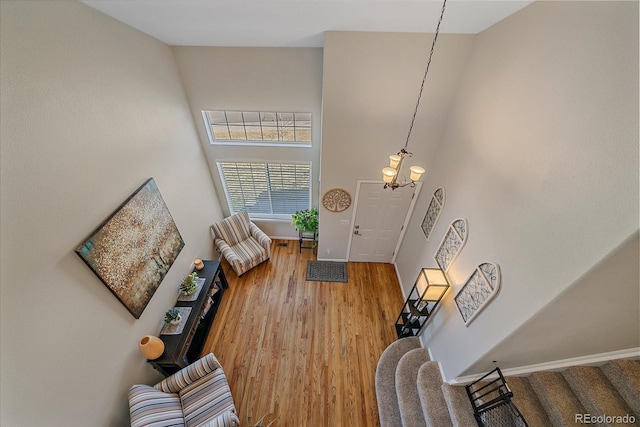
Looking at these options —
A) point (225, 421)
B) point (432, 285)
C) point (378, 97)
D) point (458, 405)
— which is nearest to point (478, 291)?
point (432, 285)

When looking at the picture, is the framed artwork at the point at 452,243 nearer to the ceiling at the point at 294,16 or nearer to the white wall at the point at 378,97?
the white wall at the point at 378,97

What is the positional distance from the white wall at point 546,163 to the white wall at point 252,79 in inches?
87.9

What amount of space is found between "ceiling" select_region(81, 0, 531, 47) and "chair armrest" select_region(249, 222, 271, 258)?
136 inches

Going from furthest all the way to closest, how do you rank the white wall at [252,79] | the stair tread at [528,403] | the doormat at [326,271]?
the doormat at [326,271]
the white wall at [252,79]
the stair tread at [528,403]

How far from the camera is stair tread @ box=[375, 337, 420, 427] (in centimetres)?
308

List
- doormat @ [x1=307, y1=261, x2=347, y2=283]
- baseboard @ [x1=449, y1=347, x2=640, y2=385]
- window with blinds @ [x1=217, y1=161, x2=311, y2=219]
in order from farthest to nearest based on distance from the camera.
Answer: doormat @ [x1=307, y1=261, x2=347, y2=283] < window with blinds @ [x1=217, y1=161, x2=311, y2=219] < baseboard @ [x1=449, y1=347, x2=640, y2=385]

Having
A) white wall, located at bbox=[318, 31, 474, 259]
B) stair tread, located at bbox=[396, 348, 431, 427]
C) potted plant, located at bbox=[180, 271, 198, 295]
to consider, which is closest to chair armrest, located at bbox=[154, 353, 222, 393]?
potted plant, located at bbox=[180, 271, 198, 295]

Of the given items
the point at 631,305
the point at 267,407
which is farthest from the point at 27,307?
the point at 631,305

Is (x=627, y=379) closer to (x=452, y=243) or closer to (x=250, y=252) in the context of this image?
(x=452, y=243)

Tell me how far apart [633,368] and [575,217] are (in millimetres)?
1683

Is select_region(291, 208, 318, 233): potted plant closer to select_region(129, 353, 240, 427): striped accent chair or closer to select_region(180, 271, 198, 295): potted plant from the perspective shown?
select_region(180, 271, 198, 295): potted plant

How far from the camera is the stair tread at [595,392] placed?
1.98 metres

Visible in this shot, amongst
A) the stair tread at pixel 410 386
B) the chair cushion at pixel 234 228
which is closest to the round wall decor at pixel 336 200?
the chair cushion at pixel 234 228

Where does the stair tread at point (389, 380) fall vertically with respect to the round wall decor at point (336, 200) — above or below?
below
